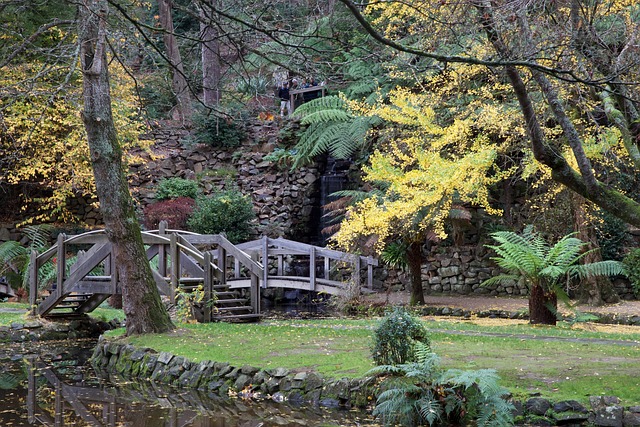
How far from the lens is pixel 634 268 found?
53.8ft

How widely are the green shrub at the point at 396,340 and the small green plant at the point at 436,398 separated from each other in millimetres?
572

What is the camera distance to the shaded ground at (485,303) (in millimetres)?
15116

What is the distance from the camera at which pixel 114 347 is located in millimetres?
11109

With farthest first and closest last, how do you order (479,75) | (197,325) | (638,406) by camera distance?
(479,75)
(197,325)
(638,406)

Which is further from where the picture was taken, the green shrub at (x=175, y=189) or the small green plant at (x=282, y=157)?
the small green plant at (x=282, y=157)

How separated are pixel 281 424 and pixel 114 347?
448 cm

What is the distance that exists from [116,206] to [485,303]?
897 cm

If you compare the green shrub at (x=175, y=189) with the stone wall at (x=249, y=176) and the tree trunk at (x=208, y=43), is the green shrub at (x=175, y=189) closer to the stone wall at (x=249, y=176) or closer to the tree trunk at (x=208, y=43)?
the stone wall at (x=249, y=176)

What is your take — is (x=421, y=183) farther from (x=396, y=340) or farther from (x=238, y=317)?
(x=396, y=340)

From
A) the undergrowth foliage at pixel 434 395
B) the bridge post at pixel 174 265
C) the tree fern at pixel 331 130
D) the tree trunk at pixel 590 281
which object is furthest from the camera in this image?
the tree fern at pixel 331 130

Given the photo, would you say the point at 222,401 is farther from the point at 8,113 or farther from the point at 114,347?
the point at 8,113

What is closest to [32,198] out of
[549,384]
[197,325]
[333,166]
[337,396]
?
[333,166]

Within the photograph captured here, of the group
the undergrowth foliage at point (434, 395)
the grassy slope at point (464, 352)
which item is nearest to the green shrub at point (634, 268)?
the grassy slope at point (464, 352)

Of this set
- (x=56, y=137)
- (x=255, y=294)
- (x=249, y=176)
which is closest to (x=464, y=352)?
(x=255, y=294)
